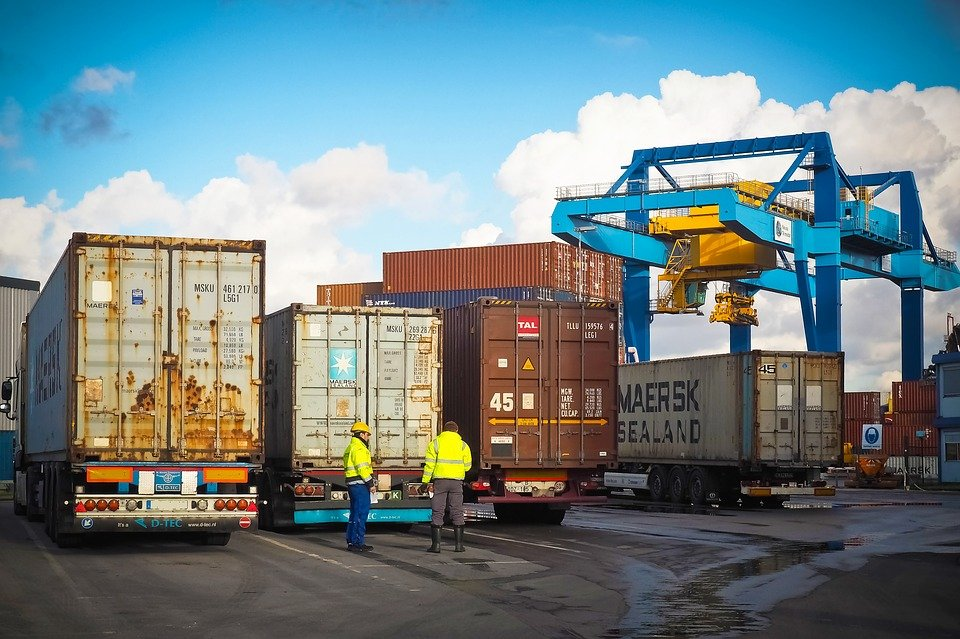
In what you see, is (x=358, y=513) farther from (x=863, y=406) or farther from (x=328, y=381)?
(x=863, y=406)

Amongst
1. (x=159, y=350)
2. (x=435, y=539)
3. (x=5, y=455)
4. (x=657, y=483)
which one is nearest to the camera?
(x=159, y=350)

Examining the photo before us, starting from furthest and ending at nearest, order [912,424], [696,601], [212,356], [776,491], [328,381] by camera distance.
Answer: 1. [912,424]
2. [776,491]
3. [328,381]
4. [212,356]
5. [696,601]

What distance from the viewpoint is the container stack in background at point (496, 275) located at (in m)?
62.6

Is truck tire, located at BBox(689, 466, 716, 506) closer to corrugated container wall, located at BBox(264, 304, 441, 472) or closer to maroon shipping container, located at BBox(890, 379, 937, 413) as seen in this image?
corrugated container wall, located at BBox(264, 304, 441, 472)

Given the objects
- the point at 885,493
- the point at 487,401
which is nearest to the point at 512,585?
the point at 487,401

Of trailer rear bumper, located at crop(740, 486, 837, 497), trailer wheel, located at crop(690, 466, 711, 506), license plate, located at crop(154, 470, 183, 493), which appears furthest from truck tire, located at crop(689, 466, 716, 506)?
license plate, located at crop(154, 470, 183, 493)

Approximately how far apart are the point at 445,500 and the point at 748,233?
2869 cm

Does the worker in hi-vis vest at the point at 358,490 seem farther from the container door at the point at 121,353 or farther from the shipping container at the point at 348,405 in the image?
the container door at the point at 121,353

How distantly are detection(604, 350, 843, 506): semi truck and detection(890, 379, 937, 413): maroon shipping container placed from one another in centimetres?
2831

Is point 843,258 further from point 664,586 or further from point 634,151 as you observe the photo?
point 664,586

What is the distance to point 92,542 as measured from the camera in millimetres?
17516

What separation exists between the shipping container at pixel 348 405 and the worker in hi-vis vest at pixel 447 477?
2.40 meters

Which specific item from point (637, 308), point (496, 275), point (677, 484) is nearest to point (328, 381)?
point (677, 484)

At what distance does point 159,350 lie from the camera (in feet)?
51.9
